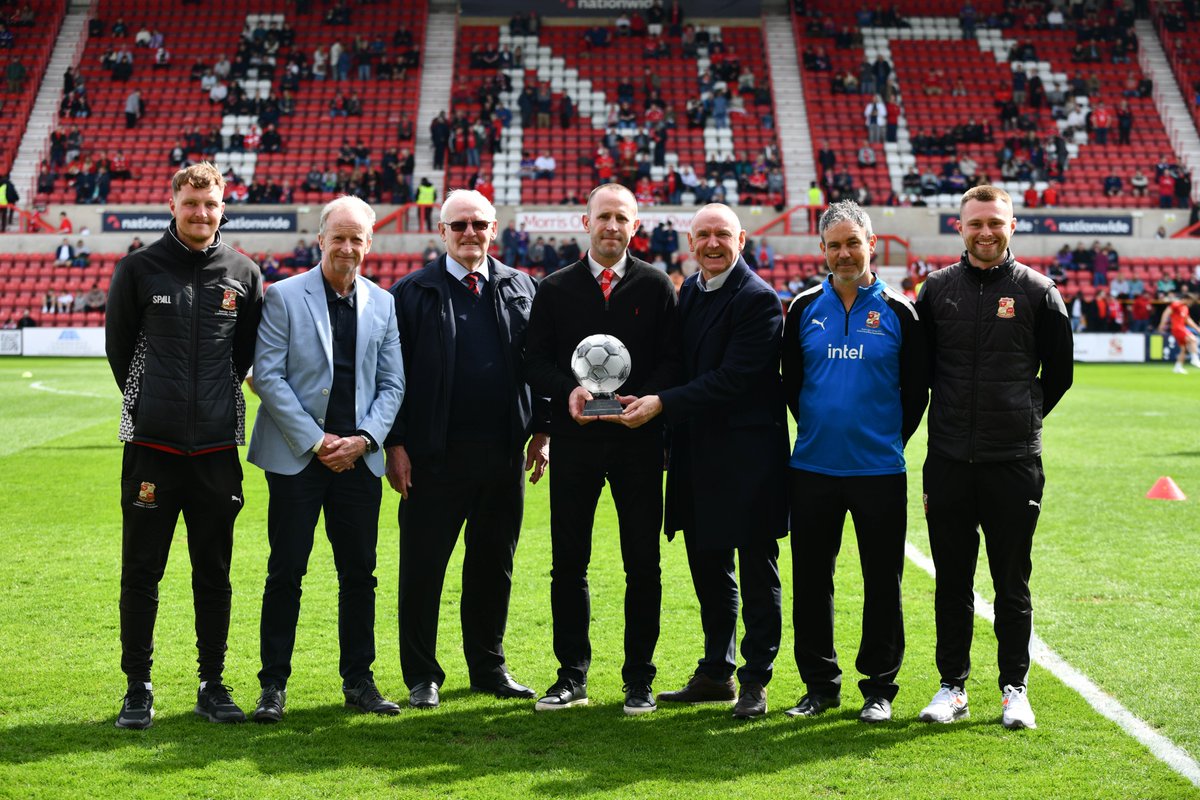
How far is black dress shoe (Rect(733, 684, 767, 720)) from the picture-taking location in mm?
4805

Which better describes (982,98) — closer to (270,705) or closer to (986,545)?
A: (986,545)

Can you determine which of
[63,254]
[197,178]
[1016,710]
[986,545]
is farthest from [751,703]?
[63,254]

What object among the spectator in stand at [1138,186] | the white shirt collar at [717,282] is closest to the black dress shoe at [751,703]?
the white shirt collar at [717,282]

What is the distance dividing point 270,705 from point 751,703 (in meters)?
1.85

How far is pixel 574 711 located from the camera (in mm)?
4910

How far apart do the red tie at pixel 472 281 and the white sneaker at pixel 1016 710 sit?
2.64 metres

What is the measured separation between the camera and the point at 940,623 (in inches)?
193

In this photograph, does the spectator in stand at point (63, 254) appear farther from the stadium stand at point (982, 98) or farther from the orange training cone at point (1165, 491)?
the orange training cone at point (1165, 491)

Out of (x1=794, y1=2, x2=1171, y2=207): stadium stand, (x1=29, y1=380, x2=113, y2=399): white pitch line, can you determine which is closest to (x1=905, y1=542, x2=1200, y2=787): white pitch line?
(x1=29, y1=380, x2=113, y2=399): white pitch line

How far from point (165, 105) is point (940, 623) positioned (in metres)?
37.4

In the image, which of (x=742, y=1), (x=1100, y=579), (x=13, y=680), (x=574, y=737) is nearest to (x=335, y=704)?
(x=574, y=737)

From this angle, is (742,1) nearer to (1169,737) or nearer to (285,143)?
(285,143)

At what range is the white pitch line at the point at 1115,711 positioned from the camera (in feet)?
13.8

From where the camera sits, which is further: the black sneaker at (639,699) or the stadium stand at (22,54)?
the stadium stand at (22,54)
